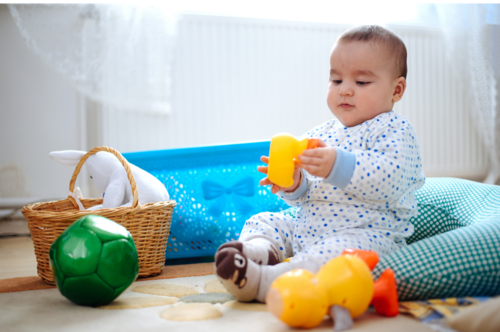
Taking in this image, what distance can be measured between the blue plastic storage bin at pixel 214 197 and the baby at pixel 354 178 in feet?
0.80

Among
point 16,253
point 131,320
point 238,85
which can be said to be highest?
point 238,85

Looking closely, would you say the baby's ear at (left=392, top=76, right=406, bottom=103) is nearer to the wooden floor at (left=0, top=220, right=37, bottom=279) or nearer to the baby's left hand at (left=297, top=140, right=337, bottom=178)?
the baby's left hand at (left=297, top=140, right=337, bottom=178)

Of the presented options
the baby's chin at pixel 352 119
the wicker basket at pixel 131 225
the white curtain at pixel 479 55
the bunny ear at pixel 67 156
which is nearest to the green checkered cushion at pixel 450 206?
the baby's chin at pixel 352 119

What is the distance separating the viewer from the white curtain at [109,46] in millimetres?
1698

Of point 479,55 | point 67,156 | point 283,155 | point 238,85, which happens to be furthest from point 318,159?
point 479,55

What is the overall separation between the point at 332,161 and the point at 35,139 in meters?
1.48

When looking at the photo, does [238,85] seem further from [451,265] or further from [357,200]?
A: [451,265]

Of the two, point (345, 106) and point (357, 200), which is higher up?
point (345, 106)

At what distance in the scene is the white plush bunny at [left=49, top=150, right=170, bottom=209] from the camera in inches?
39.3

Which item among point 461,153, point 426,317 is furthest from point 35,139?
point 461,153

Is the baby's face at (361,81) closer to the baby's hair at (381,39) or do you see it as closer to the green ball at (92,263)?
the baby's hair at (381,39)

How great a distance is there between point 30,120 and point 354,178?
59.5 inches

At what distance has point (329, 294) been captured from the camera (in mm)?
562

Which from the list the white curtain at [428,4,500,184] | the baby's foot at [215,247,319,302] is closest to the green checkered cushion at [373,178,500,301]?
the baby's foot at [215,247,319,302]
